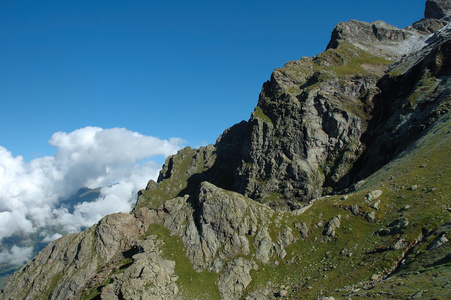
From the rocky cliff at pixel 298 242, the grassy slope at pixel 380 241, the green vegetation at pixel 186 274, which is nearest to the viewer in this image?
the grassy slope at pixel 380 241

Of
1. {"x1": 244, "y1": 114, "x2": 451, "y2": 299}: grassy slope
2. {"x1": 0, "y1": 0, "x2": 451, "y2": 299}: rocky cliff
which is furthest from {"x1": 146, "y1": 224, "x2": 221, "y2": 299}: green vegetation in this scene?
{"x1": 244, "y1": 114, "x2": 451, "y2": 299}: grassy slope

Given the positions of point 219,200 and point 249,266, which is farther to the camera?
point 219,200

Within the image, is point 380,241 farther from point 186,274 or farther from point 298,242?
point 186,274

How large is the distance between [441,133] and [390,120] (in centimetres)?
4683

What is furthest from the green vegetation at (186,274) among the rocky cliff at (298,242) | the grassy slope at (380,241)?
the grassy slope at (380,241)

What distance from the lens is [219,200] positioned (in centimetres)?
8162

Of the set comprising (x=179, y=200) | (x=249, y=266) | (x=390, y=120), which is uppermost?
(x=179, y=200)

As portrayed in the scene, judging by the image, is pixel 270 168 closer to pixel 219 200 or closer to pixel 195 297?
pixel 219 200

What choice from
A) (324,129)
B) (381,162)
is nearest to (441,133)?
(381,162)

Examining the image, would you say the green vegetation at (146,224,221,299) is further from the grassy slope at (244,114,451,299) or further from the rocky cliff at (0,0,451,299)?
the grassy slope at (244,114,451,299)

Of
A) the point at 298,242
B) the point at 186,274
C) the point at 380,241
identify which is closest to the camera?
the point at 380,241

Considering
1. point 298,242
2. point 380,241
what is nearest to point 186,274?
point 298,242

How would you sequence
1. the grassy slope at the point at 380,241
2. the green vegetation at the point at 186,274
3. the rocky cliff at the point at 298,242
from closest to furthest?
the grassy slope at the point at 380,241 < the rocky cliff at the point at 298,242 < the green vegetation at the point at 186,274

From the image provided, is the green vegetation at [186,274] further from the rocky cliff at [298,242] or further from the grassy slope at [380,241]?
the grassy slope at [380,241]
